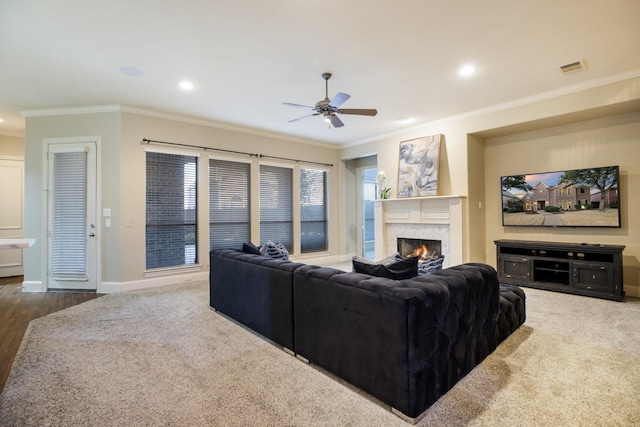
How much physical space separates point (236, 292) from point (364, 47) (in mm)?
2938

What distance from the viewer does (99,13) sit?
2701mm

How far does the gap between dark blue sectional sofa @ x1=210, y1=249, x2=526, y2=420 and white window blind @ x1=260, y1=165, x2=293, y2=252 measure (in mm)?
3666

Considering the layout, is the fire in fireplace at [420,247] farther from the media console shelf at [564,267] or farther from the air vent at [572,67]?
the air vent at [572,67]

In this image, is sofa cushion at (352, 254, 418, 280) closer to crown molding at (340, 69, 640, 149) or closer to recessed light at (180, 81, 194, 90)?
recessed light at (180, 81, 194, 90)

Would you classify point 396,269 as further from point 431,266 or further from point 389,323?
point 431,266

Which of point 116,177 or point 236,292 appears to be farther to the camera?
point 116,177

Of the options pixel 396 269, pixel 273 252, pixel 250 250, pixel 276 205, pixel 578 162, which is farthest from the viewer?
pixel 276 205

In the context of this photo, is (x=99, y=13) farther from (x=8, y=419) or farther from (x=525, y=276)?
(x=525, y=276)

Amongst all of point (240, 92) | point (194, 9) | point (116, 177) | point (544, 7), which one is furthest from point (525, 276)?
point (116, 177)

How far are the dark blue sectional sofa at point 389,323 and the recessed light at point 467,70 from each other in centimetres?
250

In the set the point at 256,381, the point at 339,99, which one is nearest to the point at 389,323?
Answer: the point at 256,381

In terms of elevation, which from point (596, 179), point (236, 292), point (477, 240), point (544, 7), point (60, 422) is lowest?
point (60, 422)

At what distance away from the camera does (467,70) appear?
150 inches

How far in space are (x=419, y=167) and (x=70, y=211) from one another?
6042 mm
